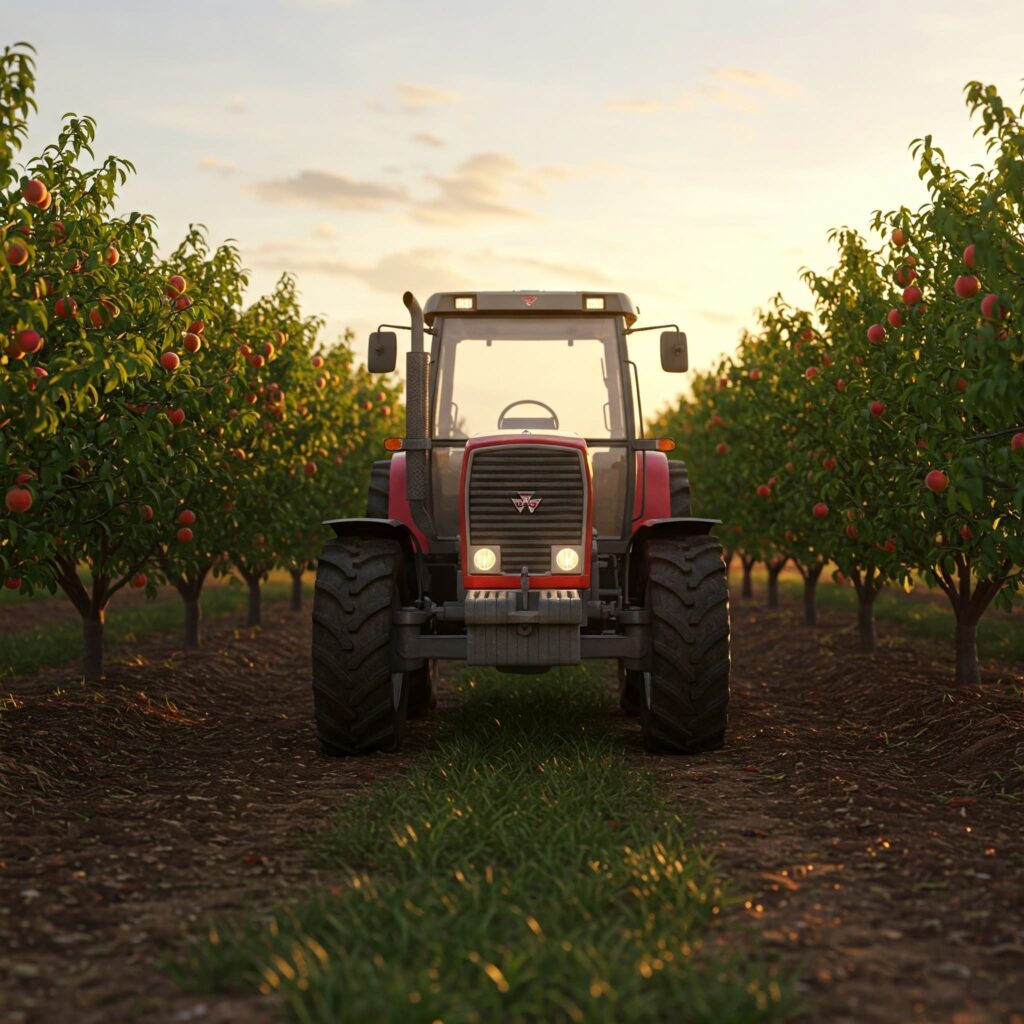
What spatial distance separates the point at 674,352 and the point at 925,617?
1135cm

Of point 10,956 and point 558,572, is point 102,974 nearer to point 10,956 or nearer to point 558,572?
point 10,956

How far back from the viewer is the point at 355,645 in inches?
285

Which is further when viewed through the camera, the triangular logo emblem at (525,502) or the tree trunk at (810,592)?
the tree trunk at (810,592)

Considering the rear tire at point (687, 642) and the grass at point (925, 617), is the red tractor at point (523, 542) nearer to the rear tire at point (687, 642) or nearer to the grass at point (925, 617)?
the rear tire at point (687, 642)

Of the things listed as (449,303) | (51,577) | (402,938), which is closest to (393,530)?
(449,303)

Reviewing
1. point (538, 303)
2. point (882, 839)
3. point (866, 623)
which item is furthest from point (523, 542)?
point (866, 623)

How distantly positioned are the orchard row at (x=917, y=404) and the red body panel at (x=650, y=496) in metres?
1.64

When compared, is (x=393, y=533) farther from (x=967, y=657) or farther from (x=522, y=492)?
(x=967, y=657)

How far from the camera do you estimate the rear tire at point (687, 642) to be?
725 centimetres

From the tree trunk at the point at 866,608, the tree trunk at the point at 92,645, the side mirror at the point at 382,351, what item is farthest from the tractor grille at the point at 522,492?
the tree trunk at the point at 866,608

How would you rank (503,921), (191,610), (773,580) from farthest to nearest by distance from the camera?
(773,580) < (191,610) < (503,921)

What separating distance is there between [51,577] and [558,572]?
3179 mm

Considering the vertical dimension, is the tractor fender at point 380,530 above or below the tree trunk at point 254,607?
above

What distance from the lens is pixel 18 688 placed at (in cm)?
1076
